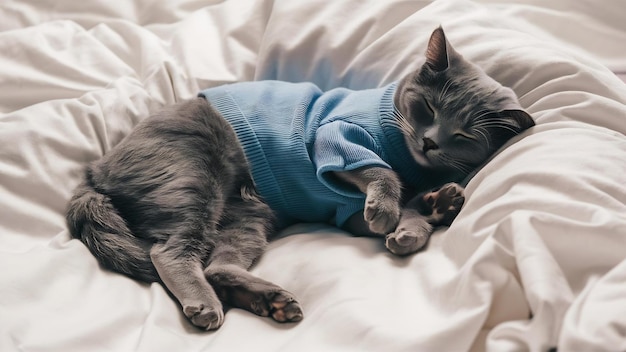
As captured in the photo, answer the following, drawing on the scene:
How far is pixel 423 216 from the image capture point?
4.42 feet

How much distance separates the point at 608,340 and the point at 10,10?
5.99 ft

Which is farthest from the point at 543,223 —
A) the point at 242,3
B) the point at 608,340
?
the point at 242,3

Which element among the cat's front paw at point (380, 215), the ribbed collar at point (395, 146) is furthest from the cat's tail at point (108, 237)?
the ribbed collar at point (395, 146)

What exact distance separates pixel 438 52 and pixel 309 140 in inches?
13.4

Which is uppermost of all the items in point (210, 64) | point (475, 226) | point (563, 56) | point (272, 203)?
point (563, 56)

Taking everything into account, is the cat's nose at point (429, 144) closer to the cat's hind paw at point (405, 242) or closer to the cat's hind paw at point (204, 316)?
the cat's hind paw at point (405, 242)

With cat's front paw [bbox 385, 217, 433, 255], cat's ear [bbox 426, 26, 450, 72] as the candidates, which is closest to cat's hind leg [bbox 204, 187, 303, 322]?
cat's front paw [bbox 385, 217, 433, 255]

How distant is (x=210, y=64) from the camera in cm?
181

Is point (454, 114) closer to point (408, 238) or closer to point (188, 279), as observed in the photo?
point (408, 238)

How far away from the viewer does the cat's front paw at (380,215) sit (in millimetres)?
1289

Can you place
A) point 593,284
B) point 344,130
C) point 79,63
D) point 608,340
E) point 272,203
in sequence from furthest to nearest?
1. point 79,63
2. point 272,203
3. point 344,130
4. point 593,284
5. point 608,340

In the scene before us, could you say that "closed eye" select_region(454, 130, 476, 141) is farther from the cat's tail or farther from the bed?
the cat's tail

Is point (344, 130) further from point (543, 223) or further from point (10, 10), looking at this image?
point (10, 10)

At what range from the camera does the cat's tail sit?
49.1 inches
